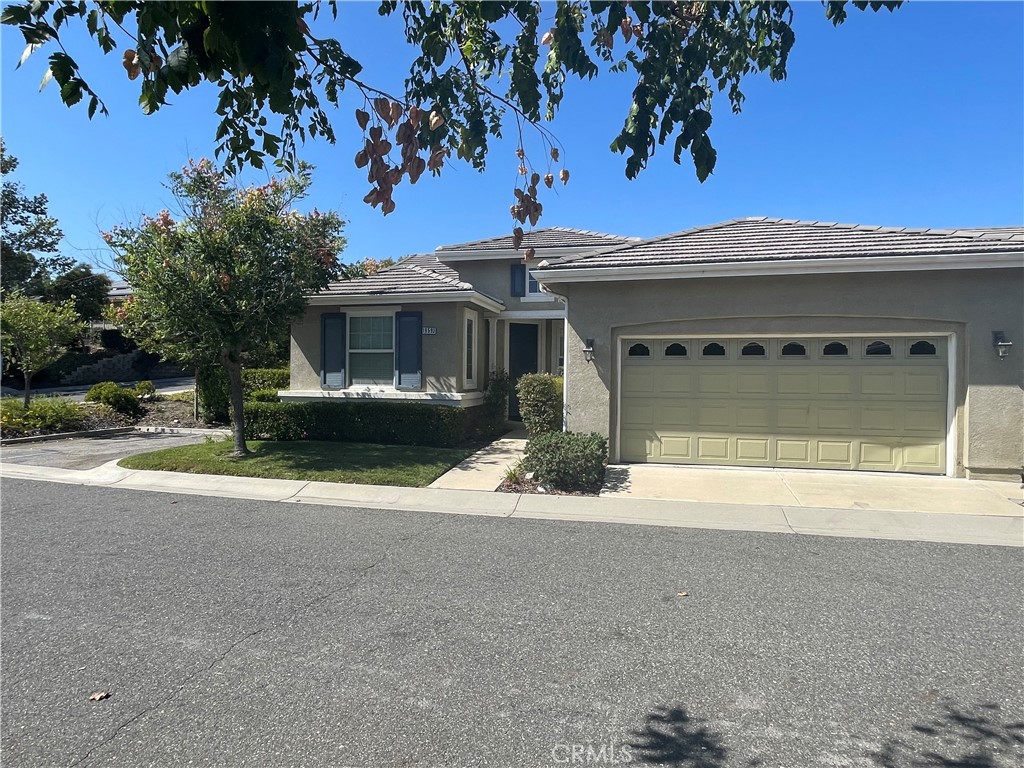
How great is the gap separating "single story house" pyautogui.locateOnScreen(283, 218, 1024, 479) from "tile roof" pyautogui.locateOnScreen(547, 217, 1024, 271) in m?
0.04

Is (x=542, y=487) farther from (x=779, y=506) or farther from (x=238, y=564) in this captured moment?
(x=238, y=564)

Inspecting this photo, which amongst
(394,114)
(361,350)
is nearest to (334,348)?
(361,350)

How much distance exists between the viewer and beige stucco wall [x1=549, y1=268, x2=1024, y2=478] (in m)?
8.99

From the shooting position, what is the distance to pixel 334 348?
44.1 feet

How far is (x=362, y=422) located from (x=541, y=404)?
403 cm

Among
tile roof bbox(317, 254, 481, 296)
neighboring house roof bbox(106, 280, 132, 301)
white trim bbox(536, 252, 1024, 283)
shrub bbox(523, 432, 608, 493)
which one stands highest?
neighboring house roof bbox(106, 280, 132, 301)

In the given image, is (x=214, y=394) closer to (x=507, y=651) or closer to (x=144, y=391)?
(x=144, y=391)

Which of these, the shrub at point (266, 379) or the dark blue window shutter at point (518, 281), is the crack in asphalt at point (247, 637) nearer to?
the dark blue window shutter at point (518, 281)

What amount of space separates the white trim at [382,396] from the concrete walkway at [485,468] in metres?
1.18

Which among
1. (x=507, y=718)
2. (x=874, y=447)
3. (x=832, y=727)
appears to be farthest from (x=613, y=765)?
(x=874, y=447)

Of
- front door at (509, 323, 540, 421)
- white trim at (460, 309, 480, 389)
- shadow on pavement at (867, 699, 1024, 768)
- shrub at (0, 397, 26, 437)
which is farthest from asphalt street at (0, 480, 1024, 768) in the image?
front door at (509, 323, 540, 421)

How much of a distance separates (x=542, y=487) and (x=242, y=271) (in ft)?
20.3

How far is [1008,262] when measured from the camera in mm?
8672

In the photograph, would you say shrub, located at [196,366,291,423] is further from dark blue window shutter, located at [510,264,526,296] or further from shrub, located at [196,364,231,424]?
dark blue window shutter, located at [510,264,526,296]
